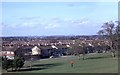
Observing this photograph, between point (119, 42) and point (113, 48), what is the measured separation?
8.71ft

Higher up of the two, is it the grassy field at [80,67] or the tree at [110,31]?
the tree at [110,31]

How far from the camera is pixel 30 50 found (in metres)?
74.9

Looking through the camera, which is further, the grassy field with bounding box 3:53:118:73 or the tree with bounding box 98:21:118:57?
the tree with bounding box 98:21:118:57

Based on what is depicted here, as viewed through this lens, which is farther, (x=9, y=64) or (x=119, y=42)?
(x=119, y=42)

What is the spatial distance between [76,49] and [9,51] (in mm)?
17957

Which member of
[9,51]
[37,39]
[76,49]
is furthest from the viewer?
[37,39]

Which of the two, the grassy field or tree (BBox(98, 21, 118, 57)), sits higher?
tree (BBox(98, 21, 118, 57))

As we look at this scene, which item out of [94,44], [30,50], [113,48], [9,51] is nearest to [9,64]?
[9,51]

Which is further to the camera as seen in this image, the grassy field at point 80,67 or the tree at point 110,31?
the tree at point 110,31

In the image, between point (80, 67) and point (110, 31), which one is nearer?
point (80, 67)

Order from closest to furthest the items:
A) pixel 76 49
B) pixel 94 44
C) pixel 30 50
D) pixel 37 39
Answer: pixel 76 49
pixel 30 50
pixel 94 44
pixel 37 39

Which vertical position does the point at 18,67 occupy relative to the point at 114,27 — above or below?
below

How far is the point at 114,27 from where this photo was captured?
49.9 m

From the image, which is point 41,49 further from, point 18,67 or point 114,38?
point 18,67
